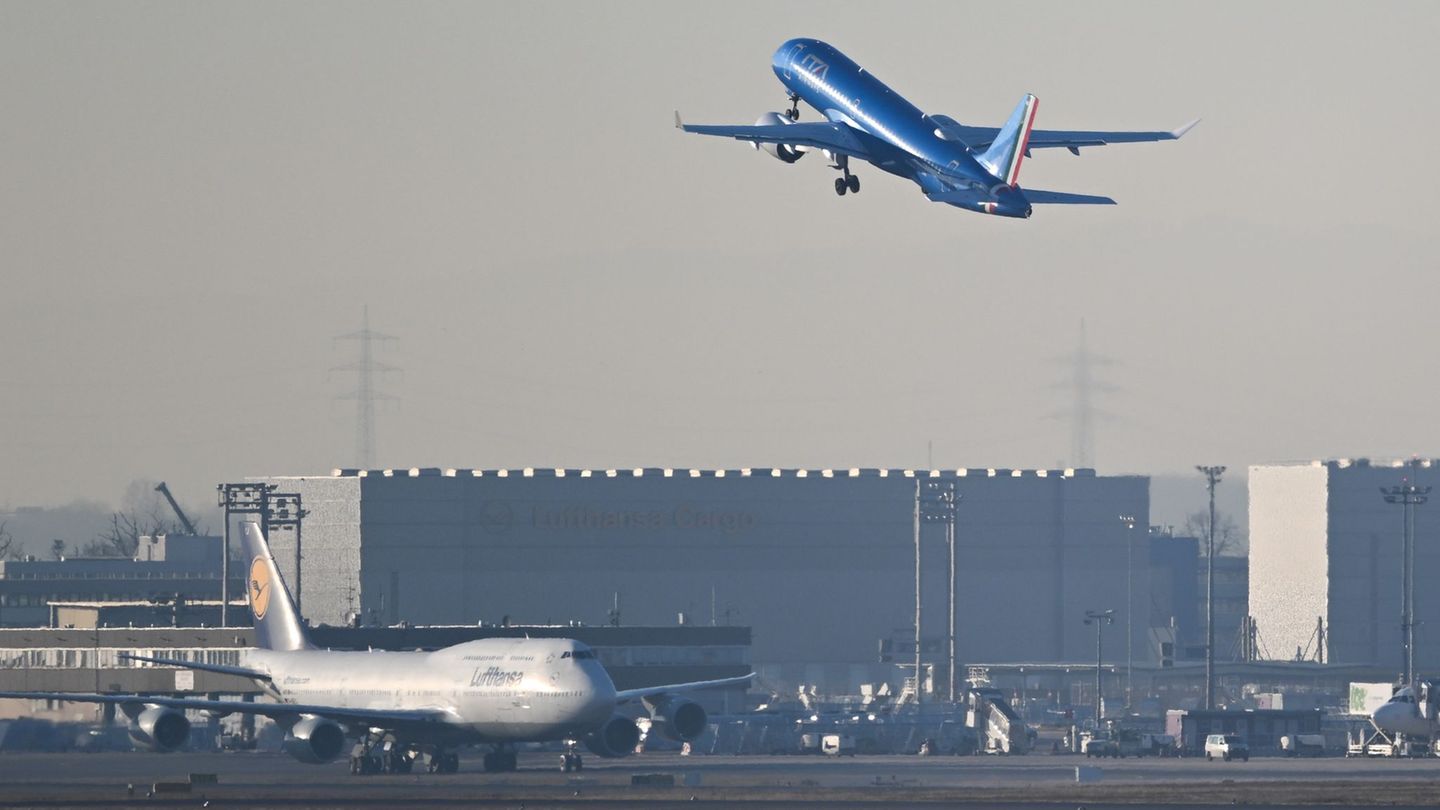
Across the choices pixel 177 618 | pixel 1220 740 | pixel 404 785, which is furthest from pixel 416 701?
pixel 177 618

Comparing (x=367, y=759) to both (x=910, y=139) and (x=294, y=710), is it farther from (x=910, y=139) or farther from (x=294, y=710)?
(x=910, y=139)

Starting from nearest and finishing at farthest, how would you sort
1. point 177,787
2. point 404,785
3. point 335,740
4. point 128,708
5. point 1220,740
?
1. point 177,787
2. point 404,785
3. point 335,740
4. point 128,708
5. point 1220,740

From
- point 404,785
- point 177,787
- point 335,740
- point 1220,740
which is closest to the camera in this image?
point 177,787

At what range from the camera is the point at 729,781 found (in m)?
101

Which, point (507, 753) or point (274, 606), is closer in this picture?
point (507, 753)

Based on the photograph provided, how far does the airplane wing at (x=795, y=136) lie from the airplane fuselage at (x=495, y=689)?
2697cm

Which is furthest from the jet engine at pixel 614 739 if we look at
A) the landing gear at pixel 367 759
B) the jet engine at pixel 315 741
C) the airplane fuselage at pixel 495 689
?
the jet engine at pixel 315 741

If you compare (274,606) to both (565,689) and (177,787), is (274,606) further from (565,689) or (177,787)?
(177,787)

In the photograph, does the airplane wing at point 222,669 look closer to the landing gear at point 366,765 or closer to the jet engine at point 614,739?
the landing gear at point 366,765

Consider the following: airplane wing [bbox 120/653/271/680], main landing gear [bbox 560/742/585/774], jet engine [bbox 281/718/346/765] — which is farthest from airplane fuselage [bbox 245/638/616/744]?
airplane wing [bbox 120/653/271/680]

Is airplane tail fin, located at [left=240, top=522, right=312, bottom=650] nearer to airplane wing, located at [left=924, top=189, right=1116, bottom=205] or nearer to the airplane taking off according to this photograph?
the airplane taking off

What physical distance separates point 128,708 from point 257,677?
6.21m

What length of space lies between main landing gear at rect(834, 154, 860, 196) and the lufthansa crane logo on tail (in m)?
49.1

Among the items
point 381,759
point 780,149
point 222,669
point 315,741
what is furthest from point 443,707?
point 780,149
